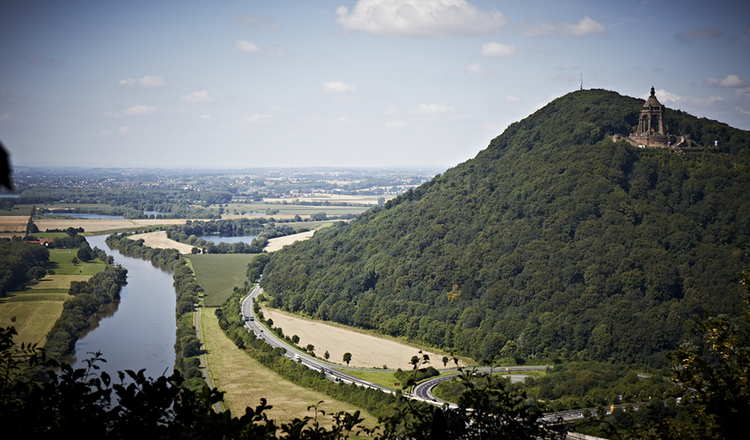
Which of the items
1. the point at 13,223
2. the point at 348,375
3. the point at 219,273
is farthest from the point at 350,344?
the point at 13,223

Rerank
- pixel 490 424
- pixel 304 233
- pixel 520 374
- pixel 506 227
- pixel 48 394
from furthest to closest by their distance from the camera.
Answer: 1. pixel 304 233
2. pixel 506 227
3. pixel 520 374
4. pixel 490 424
5. pixel 48 394

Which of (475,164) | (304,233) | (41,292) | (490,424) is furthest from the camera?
(304,233)

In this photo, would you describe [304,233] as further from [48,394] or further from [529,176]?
[48,394]

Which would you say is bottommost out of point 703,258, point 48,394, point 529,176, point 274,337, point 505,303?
point 274,337

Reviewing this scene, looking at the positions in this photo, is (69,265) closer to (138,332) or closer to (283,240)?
(138,332)

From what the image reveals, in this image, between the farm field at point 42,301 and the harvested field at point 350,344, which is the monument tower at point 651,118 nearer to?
the harvested field at point 350,344

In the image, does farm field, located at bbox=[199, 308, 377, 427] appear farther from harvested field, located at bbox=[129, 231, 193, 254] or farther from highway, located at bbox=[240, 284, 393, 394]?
harvested field, located at bbox=[129, 231, 193, 254]

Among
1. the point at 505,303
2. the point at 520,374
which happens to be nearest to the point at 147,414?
the point at 520,374
